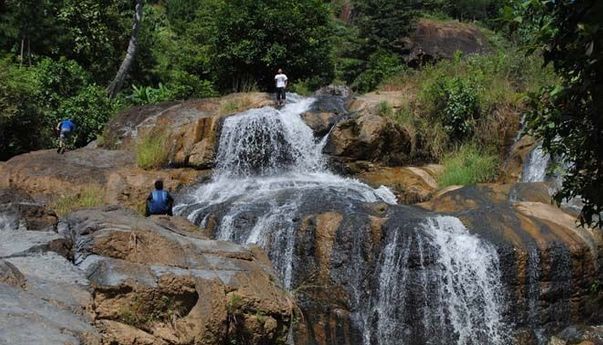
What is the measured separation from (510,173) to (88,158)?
1068 centimetres

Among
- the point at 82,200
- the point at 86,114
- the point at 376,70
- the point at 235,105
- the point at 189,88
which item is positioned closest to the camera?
the point at 82,200

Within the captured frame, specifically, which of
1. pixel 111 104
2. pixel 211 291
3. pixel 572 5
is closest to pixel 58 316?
pixel 211 291

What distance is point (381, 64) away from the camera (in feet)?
88.1

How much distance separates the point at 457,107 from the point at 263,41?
29.8 ft

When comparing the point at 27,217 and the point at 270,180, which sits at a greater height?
the point at 27,217

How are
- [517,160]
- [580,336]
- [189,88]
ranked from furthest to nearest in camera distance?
[189,88] → [517,160] → [580,336]

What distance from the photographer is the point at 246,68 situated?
80.0 ft

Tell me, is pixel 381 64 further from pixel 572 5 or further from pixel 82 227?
pixel 572 5

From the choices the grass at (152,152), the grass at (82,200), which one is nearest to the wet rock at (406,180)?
the grass at (152,152)

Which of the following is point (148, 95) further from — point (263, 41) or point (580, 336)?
point (580, 336)

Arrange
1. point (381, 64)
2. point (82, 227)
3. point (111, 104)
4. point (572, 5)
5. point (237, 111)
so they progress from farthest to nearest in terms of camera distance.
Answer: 1. point (381, 64)
2. point (111, 104)
3. point (237, 111)
4. point (82, 227)
5. point (572, 5)

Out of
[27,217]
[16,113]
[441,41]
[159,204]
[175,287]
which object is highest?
[441,41]

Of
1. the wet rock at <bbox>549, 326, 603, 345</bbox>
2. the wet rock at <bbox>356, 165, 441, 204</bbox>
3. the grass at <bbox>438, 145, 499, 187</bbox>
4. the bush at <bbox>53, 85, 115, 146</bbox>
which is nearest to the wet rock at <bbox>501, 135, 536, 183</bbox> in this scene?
the grass at <bbox>438, 145, 499, 187</bbox>

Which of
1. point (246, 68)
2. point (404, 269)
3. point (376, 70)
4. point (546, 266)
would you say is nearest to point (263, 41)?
point (246, 68)
